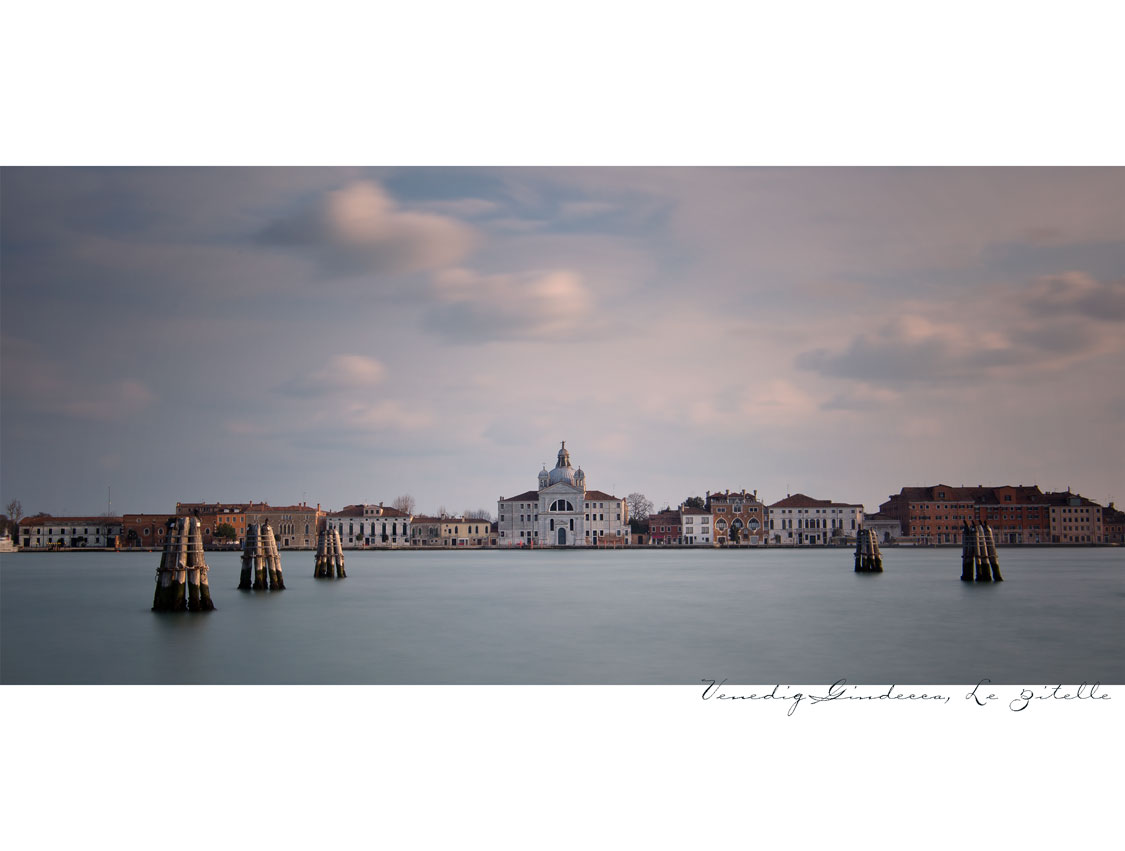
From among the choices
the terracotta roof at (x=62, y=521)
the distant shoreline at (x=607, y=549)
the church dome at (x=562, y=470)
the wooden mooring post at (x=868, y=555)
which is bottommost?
the distant shoreline at (x=607, y=549)

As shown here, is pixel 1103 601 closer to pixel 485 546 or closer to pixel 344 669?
pixel 344 669

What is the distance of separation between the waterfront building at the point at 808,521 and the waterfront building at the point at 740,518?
2.43 ft

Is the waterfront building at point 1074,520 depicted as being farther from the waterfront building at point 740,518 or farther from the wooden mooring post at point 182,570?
the wooden mooring post at point 182,570

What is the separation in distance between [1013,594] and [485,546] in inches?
1899

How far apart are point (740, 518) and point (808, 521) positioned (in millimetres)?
4140

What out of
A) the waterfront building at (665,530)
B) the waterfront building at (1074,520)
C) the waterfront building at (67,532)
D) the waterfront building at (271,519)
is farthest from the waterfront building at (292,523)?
the waterfront building at (1074,520)

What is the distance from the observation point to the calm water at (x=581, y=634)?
11539 millimetres

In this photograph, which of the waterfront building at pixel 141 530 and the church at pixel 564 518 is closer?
the waterfront building at pixel 141 530

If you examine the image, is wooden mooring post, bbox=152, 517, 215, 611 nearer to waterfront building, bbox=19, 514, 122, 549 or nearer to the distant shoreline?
the distant shoreline

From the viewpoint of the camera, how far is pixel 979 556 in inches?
989

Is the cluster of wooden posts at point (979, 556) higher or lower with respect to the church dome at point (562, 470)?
lower

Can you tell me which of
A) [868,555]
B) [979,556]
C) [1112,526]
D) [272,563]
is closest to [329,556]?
[272,563]

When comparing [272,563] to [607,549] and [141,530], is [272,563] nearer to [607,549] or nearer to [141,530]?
[607,549]

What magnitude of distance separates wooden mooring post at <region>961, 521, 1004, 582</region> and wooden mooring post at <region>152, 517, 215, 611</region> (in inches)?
682
